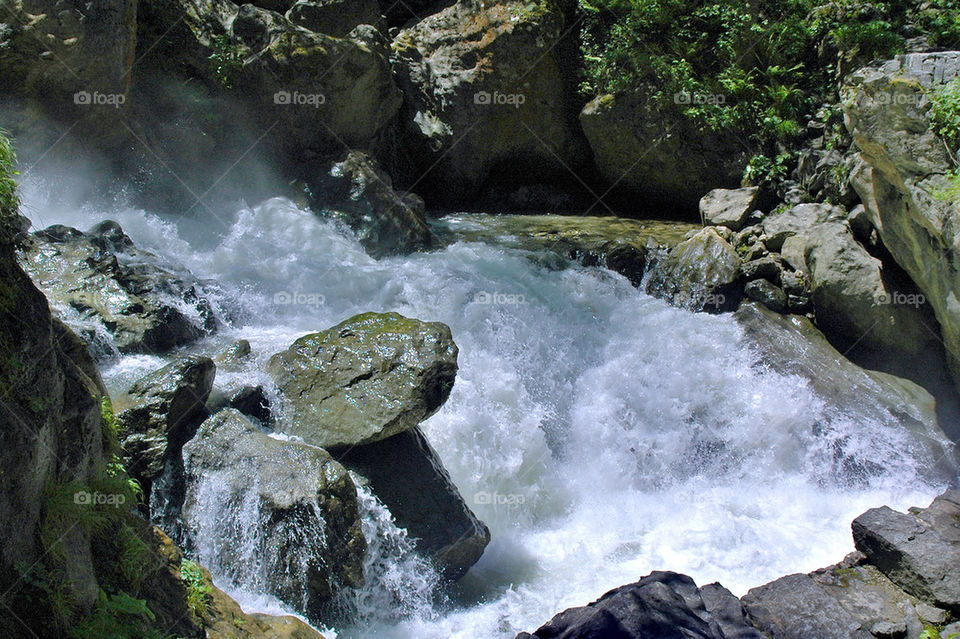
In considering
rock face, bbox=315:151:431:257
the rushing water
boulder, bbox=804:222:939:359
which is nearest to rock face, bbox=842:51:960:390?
boulder, bbox=804:222:939:359

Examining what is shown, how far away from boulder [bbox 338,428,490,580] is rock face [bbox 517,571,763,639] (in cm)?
163

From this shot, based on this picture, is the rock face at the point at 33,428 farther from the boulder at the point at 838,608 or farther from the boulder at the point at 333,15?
the boulder at the point at 333,15

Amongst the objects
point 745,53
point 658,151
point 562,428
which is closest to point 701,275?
point 562,428

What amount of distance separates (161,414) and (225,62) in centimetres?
749

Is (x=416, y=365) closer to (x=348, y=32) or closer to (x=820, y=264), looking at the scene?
(x=820, y=264)

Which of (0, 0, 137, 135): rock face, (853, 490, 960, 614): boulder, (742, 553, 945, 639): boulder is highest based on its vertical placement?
(0, 0, 137, 135): rock face

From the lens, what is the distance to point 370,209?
416 inches

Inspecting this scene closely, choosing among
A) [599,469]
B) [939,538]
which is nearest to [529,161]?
[599,469]

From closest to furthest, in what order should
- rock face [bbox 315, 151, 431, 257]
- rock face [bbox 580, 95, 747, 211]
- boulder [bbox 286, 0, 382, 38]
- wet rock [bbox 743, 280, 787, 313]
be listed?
wet rock [bbox 743, 280, 787, 313]
rock face [bbox 315, 151, 431, 257]
boulder [bbox 286, 0, 382, 38]
rock face [bbox 580, 95, 747, 211]

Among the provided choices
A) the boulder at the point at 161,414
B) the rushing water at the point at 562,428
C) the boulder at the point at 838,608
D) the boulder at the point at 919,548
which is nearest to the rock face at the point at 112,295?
the rushing water at the point at 562,428

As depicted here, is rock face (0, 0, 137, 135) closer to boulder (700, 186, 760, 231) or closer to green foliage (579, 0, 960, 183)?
green foliage (579, 0, 960, 183)

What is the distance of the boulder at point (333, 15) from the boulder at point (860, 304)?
8319 millimetres

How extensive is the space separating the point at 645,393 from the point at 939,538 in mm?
3347

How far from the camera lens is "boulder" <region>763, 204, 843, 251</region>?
9828 millimetres
